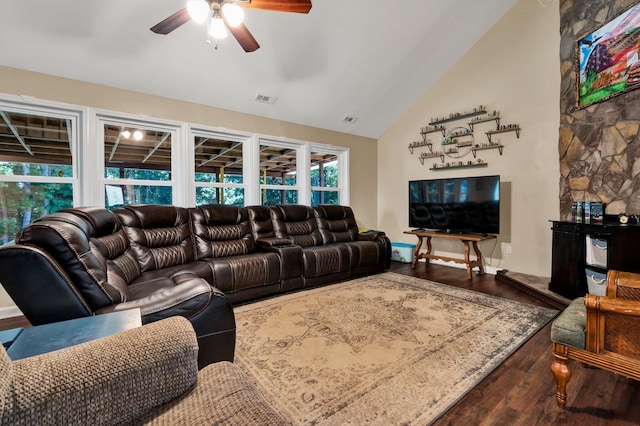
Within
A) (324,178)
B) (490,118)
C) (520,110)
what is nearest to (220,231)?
(324,178)

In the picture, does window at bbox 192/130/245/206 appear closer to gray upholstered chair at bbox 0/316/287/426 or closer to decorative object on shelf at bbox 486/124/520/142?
gray upholstered chair at bbox 0/316/287/426

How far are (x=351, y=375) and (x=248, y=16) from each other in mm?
3491

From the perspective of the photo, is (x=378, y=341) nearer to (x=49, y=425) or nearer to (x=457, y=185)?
(x=49, y=425)

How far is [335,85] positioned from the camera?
14.5ft

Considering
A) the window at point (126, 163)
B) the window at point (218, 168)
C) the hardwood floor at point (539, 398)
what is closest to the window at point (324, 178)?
A: the window at point (126, 163)

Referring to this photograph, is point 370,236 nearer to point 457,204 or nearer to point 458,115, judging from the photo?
point 457,204

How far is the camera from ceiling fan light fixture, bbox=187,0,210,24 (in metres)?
2.00

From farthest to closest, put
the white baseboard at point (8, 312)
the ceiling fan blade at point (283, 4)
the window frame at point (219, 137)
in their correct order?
the window frame at point (219, 137), the white baseboard at point (8, 312), the ceiling fan blade at point (283, 4)

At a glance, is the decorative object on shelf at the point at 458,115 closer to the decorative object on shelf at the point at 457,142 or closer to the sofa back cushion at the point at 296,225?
the decorative object on shelf at the point at 457,142

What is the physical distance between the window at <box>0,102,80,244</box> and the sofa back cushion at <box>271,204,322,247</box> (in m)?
2.39

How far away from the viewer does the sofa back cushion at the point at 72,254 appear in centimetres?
140

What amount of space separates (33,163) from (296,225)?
3.05m

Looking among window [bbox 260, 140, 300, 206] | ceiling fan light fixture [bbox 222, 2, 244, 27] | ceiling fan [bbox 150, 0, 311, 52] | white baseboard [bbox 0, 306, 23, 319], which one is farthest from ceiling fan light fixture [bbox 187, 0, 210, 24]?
white baseboard [bbox 0, 306, 23, 319]

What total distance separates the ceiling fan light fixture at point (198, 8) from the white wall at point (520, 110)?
3388 mm
